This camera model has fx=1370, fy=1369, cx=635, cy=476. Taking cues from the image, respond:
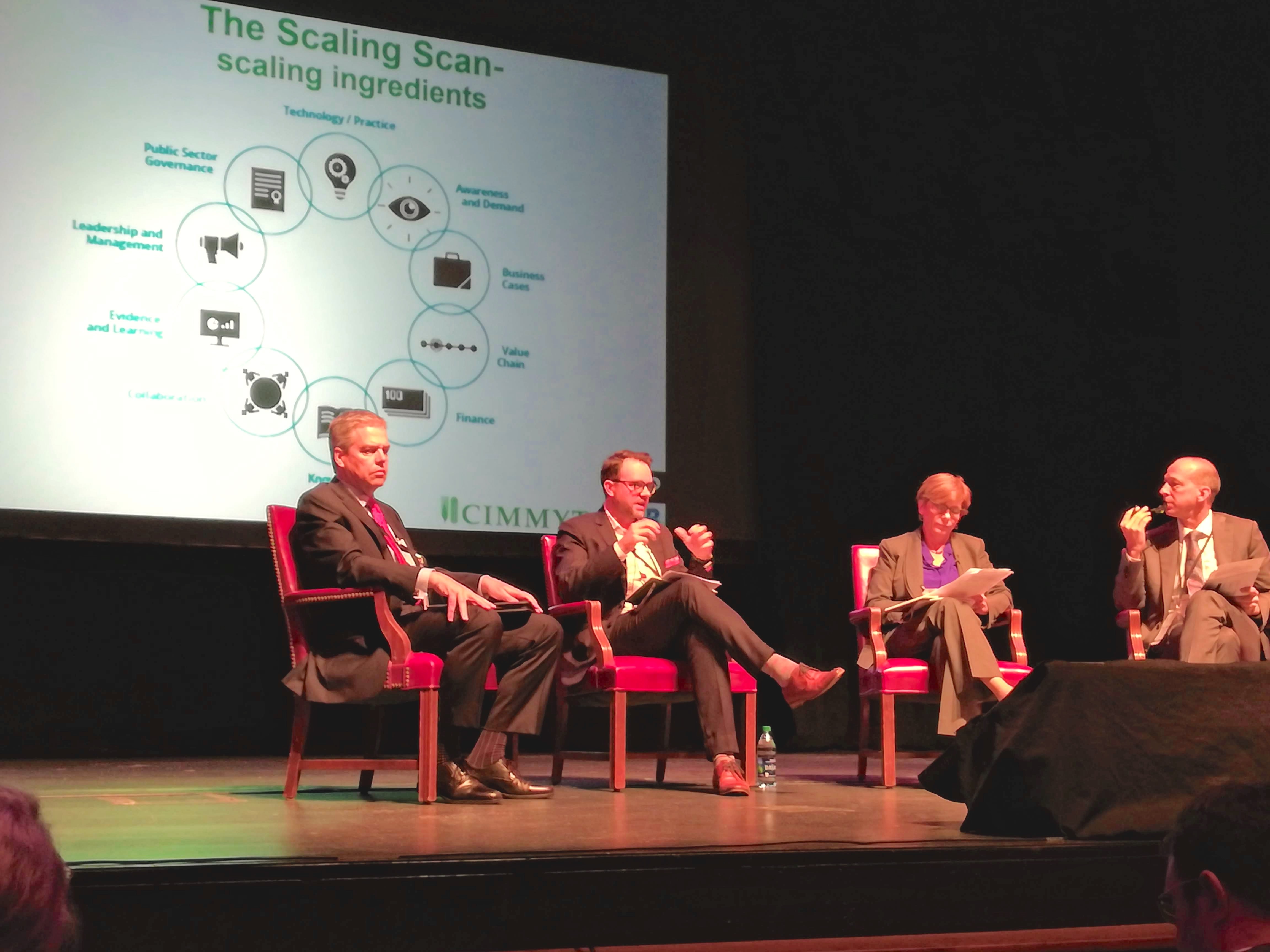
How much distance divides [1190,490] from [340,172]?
10.4 feet

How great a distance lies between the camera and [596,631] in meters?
3.92

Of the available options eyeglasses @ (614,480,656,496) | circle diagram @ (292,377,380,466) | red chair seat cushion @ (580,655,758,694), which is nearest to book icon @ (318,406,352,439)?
circle diagram @ (292,377,380,466)

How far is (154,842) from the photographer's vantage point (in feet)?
8.02

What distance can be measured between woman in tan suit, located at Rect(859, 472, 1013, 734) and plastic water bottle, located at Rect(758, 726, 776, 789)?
1.64ft

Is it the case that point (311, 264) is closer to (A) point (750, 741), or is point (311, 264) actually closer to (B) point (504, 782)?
(B) point (504, 782)

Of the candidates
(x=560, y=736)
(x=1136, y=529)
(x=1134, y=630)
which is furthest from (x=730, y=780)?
(x=1136, y=529)

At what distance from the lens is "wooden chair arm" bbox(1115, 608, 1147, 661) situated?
4.46m

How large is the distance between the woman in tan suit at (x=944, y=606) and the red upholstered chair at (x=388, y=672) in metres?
1.58

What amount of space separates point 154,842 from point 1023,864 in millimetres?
1598

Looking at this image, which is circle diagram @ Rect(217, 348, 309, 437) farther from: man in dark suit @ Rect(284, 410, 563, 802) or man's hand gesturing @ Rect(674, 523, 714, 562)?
man's hand gesturing @ Rect(674, 523, 714, 562)

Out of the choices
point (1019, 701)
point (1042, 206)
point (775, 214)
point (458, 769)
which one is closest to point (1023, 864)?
point (1019, 701)

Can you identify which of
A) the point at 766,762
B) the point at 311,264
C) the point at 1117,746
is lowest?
the point at 766,762

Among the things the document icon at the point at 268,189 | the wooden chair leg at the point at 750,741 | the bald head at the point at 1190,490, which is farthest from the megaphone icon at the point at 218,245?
the bald head at the point at 1190,490

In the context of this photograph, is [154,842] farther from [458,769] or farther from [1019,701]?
[1019,701]
